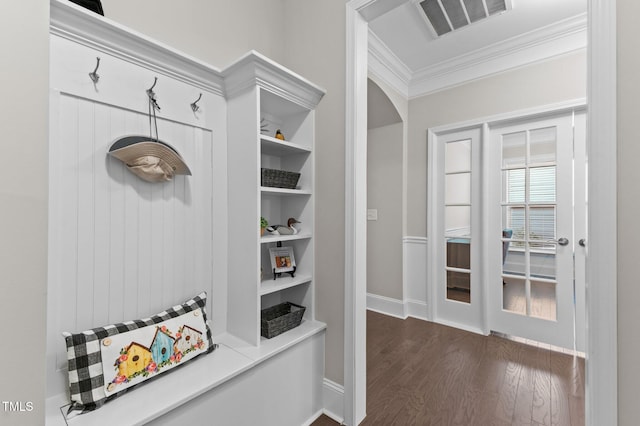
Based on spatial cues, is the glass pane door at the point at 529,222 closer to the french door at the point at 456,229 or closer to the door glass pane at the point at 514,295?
the door glass pane at the point at 514,295

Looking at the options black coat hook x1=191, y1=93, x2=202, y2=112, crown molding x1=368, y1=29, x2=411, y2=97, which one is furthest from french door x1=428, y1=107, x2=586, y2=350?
black coat hook x1=191, y1=93, x2=202, y2=112

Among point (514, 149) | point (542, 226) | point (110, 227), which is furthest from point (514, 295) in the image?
point (110, 227)

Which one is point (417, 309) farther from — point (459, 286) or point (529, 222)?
point (529, 222)

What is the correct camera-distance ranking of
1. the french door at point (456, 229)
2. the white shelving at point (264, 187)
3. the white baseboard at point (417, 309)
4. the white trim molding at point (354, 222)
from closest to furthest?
the white shelving at point (264, 187)
the white trim molding at point (354, 222)
the french door at point (456, 229)
the white baseboard at point (417, 309)

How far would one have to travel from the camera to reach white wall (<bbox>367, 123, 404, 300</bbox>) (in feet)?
10.9

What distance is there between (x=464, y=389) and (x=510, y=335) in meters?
1.21

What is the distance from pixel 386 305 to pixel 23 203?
3324mm

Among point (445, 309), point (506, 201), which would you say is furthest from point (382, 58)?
point (445, 309)

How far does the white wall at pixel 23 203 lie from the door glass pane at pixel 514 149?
335cm

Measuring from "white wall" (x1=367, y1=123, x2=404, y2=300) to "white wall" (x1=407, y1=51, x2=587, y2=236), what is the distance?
158 mm

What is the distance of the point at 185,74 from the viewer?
4.72ft

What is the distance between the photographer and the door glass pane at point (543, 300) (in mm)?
2543

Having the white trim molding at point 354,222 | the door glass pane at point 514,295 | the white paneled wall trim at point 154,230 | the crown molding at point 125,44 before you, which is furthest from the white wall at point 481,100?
the crown molding at point 125,44

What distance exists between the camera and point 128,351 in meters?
1.11
